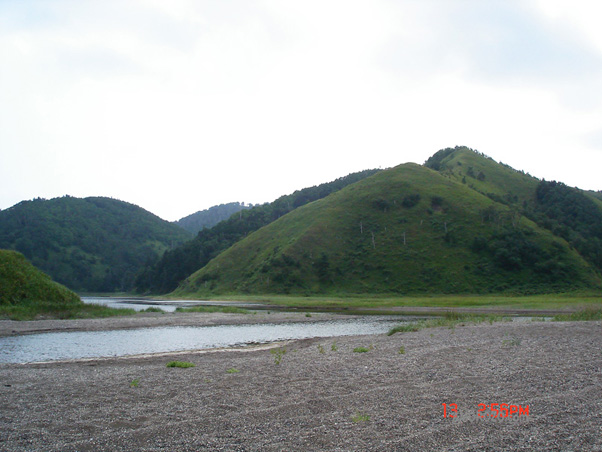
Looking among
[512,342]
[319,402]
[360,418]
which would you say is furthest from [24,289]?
[360,418]

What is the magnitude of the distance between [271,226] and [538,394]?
484 ft

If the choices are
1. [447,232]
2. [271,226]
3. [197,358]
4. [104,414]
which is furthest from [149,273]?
[104,414]

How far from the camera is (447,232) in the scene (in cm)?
12444

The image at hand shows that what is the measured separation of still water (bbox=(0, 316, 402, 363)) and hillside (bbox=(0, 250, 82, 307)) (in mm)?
17150

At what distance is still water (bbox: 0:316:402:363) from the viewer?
27714 millimetres

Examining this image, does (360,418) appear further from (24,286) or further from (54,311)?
(24,286)

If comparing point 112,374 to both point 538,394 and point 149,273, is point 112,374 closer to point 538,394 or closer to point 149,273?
point 538,394
